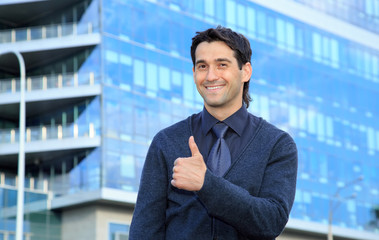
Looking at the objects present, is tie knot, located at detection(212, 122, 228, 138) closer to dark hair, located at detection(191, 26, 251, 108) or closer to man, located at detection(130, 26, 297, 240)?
man, located at detection(130, 26, 297, 240)

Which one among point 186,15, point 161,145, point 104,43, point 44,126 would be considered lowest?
point 161,145

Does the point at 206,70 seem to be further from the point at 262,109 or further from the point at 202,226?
the point at 262,109

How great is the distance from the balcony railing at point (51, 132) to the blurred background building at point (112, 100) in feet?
0.19

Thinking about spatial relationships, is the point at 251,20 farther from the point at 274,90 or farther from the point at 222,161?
the point at 222,161

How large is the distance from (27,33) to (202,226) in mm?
36001

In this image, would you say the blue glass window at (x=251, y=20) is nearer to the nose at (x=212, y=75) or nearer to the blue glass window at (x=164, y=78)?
the blue glass window at (x=164, y=78)

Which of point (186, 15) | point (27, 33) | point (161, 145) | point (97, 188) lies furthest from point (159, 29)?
point (161, 145)

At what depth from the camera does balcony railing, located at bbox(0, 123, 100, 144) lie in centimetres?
3556

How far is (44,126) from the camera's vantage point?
37.3 metres

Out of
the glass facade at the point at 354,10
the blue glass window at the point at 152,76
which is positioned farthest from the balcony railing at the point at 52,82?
the glass facade at the point at 354,10

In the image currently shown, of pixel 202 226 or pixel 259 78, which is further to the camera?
pixel 259 78

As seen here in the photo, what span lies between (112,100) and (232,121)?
1289 inches

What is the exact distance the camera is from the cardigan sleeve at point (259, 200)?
8.98ft

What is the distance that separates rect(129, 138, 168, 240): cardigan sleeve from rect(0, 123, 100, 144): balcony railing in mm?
32291
